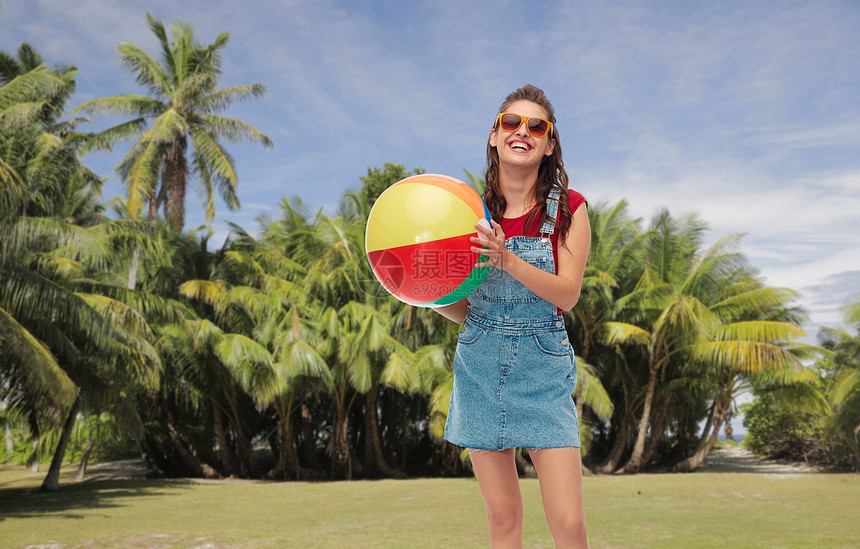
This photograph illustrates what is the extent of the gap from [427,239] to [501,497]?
1062 mm

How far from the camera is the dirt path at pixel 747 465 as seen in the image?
22328 mm

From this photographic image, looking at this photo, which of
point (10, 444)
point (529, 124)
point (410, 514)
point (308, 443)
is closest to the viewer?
point (529, 124)

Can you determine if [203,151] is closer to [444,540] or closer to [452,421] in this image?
[444,540]

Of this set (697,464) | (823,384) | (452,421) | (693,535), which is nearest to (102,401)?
(693,535)

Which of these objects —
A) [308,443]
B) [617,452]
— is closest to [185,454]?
[308,443]

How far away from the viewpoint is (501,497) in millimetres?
2695

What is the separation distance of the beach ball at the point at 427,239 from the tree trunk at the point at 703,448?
22.7m

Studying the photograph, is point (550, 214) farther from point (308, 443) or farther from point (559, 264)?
point (308, 443)

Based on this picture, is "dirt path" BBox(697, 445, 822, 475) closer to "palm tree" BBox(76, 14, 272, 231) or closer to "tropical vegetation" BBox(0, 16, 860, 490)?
"tropical vegetation" BBox(0, 16, 860, 490)

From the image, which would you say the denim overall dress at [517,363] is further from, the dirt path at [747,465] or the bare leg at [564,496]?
the dirt path at [747,465]

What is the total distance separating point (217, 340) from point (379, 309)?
5274 millimetres

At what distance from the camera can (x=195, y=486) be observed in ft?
63.3

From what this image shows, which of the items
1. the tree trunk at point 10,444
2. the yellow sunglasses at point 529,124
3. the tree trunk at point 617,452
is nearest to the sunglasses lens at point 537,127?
the yellow sunglasses at point 529,124

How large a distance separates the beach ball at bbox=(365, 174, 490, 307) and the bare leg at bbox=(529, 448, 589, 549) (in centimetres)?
73
